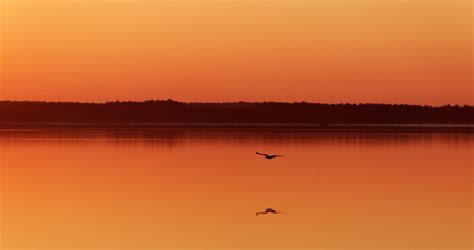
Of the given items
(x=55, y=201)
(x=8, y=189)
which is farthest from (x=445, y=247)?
(x=8, y=189)

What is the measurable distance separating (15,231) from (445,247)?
7.46 metres

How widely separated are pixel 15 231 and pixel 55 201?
4380mm

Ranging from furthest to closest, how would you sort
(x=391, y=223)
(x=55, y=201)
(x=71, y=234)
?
(x=55, y=201) → (x=391, y=223) → (x=71, y=234)

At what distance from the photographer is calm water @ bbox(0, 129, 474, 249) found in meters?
17.1

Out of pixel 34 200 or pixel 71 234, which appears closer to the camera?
pixel 71 234

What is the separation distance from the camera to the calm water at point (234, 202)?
56.0 feet

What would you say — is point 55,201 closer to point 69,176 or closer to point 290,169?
point 69,176

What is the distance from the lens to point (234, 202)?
22047 mm

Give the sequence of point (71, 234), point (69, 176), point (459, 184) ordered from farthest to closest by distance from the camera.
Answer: point (69, 176) → point (459, 184) → point (71, 234)

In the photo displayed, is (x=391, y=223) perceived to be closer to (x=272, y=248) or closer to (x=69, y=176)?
(x=272, y=248)

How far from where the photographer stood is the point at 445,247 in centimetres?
1642

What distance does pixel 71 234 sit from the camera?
17.5 meters

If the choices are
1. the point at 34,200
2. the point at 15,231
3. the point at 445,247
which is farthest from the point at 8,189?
the point at 445,247

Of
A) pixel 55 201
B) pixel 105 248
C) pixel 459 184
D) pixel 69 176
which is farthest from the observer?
pixel 69 176
